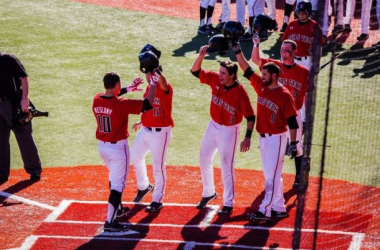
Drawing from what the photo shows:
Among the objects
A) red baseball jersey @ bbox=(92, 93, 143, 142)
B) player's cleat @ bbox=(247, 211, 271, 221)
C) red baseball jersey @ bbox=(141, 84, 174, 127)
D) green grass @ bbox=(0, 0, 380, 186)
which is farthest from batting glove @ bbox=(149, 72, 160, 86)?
green grass @ bbox=(0, 0, 380, 186)

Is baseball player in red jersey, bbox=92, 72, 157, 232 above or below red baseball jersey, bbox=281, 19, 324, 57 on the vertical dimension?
below

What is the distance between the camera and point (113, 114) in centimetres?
809

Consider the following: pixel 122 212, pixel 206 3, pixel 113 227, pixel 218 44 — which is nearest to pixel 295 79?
pixel 218 44

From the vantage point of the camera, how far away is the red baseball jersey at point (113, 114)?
26.5ft

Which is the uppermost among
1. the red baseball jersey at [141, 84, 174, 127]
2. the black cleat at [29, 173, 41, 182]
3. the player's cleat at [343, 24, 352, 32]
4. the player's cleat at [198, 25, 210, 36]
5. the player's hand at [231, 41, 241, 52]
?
the player's cleat at [343, 24, 352, 32]

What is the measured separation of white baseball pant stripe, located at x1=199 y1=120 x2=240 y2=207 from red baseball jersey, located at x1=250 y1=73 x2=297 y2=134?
13.5 inches

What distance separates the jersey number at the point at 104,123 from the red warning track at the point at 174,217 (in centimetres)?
101

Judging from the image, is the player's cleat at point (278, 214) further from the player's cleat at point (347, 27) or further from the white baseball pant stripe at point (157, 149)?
the player's cleat at point (347, 27)

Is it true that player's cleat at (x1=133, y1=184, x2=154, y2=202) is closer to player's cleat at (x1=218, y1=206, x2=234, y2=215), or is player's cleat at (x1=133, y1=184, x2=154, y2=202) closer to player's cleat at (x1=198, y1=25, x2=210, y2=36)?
player's cleat at (x1=218, y1=206, x2=234, y2=215)

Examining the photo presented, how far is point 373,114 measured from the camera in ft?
39.1

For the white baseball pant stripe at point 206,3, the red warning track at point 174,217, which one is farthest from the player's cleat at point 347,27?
the red warning track at point 174,217

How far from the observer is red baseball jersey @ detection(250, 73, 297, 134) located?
27.1 ft

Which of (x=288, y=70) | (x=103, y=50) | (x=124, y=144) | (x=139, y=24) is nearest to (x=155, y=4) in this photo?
(x=139, y=24)

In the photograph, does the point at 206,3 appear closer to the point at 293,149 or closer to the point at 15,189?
the point at 15,189
